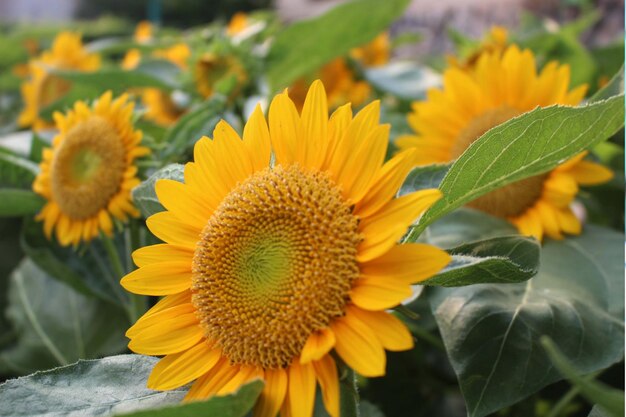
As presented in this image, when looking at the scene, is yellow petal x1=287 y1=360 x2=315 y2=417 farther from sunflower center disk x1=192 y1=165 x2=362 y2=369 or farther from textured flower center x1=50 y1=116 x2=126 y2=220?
textured flower center x1=50 y1=116 x2=126 y2=220

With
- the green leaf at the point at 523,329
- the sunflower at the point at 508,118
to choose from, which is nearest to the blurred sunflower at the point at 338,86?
the sunflower at the point at 508,118

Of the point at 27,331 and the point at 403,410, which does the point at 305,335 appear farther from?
the point at 27,331

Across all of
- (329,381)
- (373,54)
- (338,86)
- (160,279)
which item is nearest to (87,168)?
(160,279)

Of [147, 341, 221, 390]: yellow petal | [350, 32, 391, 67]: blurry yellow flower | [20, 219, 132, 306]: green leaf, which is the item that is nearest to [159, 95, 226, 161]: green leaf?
[20, 219, 132, 306]: green leaf

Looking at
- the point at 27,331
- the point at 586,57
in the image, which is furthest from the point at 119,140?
A: the point at 586,57

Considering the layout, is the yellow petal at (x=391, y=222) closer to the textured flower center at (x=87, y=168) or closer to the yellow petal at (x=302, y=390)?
the yellow petal at (x=302, y=390)

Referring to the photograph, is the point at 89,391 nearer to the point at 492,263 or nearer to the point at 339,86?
the point at 492,263
